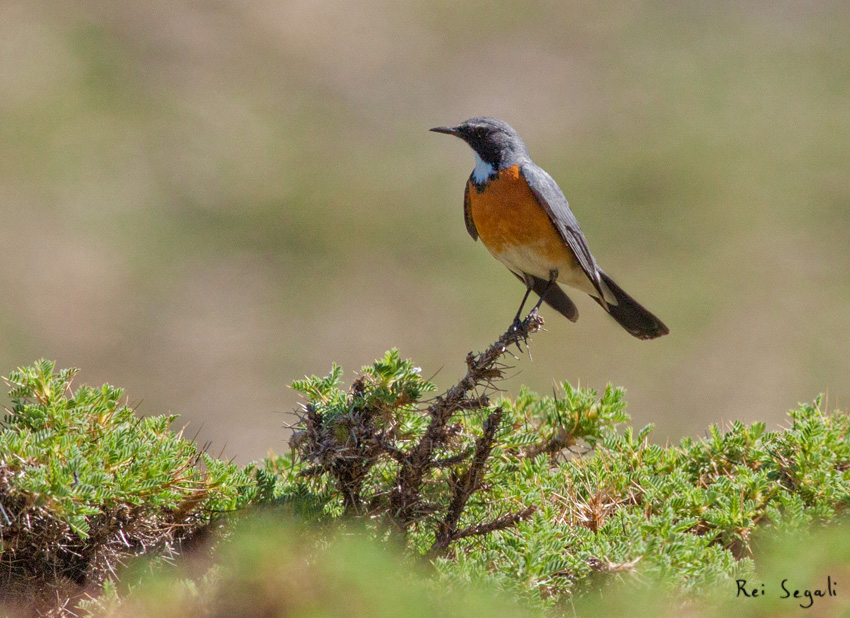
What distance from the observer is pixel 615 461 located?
12.6ft

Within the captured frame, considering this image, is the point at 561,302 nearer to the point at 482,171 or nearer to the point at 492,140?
the point at 482,171

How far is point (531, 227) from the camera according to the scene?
5031 millimetres

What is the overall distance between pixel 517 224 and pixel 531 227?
0.28 ft

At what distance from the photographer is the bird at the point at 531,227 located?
5.04m

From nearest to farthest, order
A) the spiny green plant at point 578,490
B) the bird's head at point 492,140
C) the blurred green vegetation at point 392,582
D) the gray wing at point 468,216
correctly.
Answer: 1. the blurred green vegetation at point 392,582
2. the spiny green plant at point 578,490
3. the bird's head at point 492,140
4. the gray wing at point 468,216

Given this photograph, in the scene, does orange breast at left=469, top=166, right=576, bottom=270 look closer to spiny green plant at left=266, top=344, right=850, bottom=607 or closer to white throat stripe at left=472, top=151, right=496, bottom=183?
white throat stripe at left=472, top=151, right=496, bottom=183

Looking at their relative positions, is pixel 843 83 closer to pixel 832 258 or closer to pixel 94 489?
pixel 832 258

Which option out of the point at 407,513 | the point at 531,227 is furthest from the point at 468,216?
the point at 407,513

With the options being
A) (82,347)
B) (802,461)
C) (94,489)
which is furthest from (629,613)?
(82,347)

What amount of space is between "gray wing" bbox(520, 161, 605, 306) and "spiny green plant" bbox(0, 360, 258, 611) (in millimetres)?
2422

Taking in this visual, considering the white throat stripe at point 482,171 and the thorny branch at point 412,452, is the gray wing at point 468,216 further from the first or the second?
the thorny branch at point 412,452

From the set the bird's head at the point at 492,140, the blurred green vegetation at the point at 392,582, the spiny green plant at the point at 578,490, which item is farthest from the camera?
the bird's head at the point at 492,140

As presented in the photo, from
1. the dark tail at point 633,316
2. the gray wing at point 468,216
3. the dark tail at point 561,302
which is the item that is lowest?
the dark tail at point 561,302

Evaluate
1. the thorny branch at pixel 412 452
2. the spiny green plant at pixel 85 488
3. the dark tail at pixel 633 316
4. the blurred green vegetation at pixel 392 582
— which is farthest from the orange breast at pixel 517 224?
the blurred green vegetation at pixel 392 582
